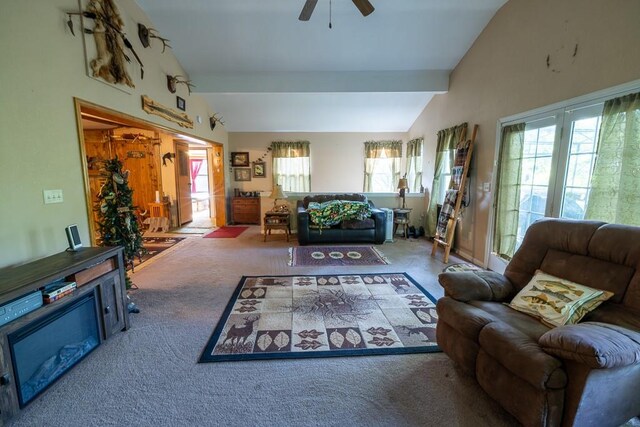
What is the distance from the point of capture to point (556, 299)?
67.1 inches

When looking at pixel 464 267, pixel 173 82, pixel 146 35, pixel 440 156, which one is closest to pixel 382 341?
pixel 464 267

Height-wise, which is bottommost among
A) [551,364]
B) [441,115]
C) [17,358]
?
[17,358]

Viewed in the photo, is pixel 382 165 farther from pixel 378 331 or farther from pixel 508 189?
pixel 378 331

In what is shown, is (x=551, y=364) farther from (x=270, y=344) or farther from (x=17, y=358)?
(x=17, y=358)

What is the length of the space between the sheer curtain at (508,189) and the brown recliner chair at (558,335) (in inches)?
57.0

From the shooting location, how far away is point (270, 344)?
7.09ft

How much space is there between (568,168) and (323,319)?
268cm

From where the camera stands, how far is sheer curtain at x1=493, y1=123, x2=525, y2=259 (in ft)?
10.9

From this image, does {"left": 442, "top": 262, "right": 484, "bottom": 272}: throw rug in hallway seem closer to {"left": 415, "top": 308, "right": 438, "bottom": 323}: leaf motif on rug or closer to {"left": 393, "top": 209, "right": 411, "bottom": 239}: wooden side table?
{"left": 415, "top": 308, "right": 438, "bottom": 323}: leaf motif on rug

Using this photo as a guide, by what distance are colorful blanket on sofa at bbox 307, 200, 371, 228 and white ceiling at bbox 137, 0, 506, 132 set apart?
2021mm

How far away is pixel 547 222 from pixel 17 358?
3483mm

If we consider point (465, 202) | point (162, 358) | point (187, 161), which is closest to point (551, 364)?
point (162, 358)

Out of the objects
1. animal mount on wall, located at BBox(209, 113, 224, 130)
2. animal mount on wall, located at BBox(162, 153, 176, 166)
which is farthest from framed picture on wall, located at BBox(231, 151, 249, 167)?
animal mount on wall, located at BBox(162, 153, 176, 166)

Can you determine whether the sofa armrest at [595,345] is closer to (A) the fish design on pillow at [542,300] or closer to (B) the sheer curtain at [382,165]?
(A) the fish design on pillow at [542,300]
